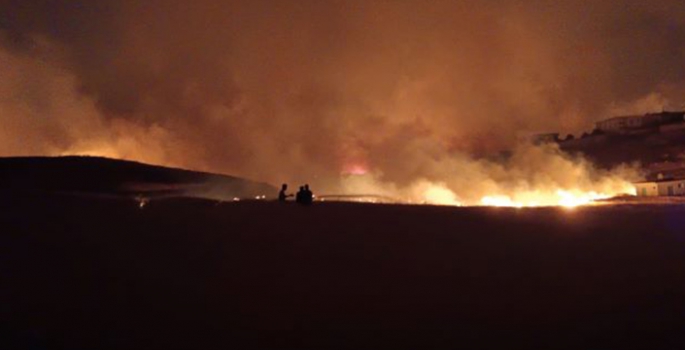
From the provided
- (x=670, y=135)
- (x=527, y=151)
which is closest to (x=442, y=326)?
(x=527, y=151)

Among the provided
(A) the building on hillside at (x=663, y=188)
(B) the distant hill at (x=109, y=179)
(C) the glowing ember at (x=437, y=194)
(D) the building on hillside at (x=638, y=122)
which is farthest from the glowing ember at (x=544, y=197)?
(D) the building on hillside at (x=638, y=122)

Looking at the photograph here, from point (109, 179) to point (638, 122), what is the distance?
41.8m

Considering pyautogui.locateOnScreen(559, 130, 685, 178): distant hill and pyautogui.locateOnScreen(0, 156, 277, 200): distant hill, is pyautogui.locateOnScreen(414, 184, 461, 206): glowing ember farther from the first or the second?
pyautogui.locateOnScreen(559, 130, 685, 178): distant hill

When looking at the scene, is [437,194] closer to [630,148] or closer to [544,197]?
[544,197]

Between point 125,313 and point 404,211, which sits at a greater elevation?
point 404,211

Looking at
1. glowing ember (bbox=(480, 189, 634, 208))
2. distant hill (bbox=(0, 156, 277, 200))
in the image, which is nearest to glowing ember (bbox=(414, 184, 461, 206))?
glowing ember (bbox=(480, 189, 634, 208))

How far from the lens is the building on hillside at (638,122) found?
146ft

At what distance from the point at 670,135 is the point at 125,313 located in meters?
45.0

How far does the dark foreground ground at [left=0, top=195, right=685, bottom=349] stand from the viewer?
5047 millimetres

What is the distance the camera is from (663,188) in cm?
2583

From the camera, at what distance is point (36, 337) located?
495 cm

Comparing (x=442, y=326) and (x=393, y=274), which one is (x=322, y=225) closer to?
(x=393, y=274)

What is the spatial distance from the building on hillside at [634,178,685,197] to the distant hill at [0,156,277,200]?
58.4ft

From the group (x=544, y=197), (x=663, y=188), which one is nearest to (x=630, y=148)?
(x=663, y=188)
